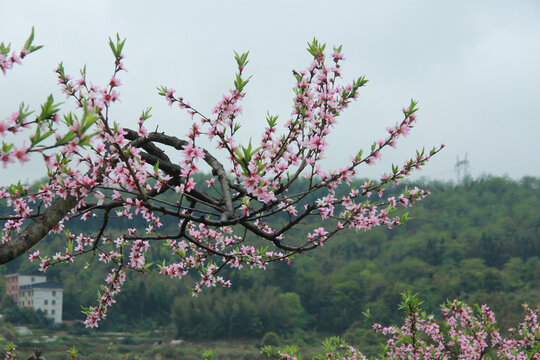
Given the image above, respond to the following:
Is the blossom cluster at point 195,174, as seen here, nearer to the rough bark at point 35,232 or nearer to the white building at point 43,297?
the rough bark at point 35,232

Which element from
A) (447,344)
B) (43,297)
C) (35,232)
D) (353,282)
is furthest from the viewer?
(353,282)

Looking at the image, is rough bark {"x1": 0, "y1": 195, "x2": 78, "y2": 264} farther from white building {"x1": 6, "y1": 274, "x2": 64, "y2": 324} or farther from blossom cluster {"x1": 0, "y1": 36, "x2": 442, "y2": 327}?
white building {"x1": 6, "y1": 274, "x2": 64, "y2": 324}

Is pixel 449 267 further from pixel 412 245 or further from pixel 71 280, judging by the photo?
pixel 71 280

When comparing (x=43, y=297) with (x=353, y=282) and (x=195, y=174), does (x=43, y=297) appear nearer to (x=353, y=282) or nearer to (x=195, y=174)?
(x=353, y=282)

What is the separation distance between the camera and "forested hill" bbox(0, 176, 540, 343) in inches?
2576

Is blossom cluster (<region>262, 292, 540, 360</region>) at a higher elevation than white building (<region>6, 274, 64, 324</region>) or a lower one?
lower

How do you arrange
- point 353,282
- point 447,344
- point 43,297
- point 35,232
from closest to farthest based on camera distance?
point 35,232, point 447,344, point 43,297, point 353,282

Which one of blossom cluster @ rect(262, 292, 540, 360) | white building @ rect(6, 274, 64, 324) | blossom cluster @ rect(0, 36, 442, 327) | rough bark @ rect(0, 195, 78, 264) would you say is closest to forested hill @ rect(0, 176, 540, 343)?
white building @ rect(6, 274, 64, 324)

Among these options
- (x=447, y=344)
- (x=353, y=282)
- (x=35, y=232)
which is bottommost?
(x=447, y=344)

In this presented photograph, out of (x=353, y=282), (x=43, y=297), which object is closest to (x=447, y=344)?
(x=353, y=282)

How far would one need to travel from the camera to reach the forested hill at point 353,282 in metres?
65.4

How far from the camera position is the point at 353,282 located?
72188 millimetres

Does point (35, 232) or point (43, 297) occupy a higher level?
point (43, 297)

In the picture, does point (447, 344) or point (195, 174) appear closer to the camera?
point (195, 174)
